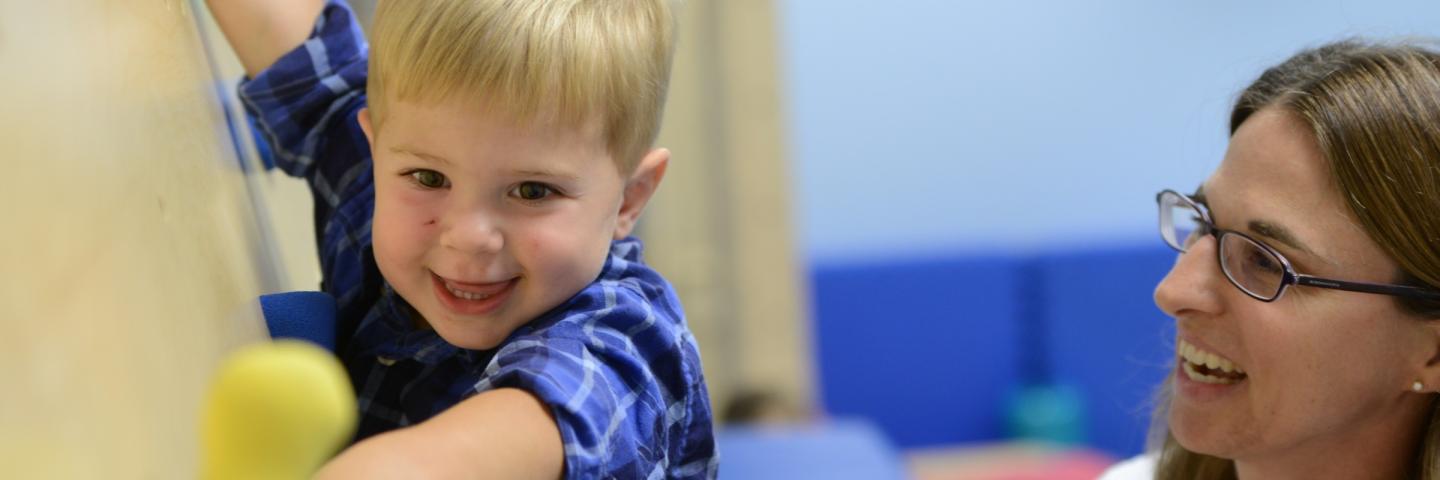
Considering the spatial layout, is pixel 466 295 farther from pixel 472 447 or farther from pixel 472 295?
pixel 472 447

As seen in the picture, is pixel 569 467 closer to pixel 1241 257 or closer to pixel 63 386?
pixel 63 386

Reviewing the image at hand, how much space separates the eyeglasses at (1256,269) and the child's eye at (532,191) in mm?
463

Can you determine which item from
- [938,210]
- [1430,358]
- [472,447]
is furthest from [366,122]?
[938,210]

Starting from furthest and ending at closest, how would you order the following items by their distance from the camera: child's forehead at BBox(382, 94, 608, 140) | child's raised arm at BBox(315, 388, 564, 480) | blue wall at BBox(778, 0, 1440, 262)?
blue wall at BBox(778, 0, 1440, 262), child's forehead at BBox(382, 94, 608, 140), child's raised arm at BBox(315, 388, 564, 480)

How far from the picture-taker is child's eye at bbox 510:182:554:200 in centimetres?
50

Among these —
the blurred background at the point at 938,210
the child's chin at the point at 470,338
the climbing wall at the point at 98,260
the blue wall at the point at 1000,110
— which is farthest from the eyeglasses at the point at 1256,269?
the blue wall at the point at 1000,110

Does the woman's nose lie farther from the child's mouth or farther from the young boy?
the child's mouth

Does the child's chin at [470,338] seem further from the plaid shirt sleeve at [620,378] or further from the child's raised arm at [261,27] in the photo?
the child's raised arm at [261,27]

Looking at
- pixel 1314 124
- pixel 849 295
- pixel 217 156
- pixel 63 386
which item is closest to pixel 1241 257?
pixel 1314 124

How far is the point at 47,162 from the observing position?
11.2 inches

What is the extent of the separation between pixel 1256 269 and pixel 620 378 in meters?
0.46

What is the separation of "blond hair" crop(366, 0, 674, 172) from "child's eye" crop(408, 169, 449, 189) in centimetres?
3

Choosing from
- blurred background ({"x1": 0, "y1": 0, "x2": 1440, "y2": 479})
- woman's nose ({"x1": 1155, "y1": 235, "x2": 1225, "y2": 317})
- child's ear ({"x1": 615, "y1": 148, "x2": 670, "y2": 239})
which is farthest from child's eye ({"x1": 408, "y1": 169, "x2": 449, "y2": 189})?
blurred background ({"x1": 0, "y1": 0, "x2": 1440, "y2": 479})

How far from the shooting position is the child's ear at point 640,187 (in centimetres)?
60
